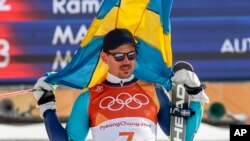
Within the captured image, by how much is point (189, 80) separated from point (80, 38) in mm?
2435

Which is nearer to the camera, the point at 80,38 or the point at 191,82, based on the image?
the point at 191,82

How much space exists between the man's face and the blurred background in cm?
221

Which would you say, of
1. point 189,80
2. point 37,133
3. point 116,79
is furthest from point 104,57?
point 37,133

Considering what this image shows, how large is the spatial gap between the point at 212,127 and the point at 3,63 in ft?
5.41

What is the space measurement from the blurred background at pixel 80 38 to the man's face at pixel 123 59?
2207 mm

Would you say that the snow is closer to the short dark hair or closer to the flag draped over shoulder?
the flag draped over shoulder

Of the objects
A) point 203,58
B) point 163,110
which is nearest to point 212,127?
point 203,58

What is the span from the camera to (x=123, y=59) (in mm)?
3656

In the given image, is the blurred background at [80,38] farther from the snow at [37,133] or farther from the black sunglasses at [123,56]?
the black sunglasses at [123,56]

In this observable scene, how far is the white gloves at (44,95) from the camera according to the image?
3727 millimetres

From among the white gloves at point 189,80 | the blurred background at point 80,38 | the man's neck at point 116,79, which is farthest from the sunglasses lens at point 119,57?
the blurred background at point 80,38

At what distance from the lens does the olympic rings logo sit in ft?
12.4

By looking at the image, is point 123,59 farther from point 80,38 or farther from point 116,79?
point 80,38

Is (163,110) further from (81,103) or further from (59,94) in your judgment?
(59,94)
